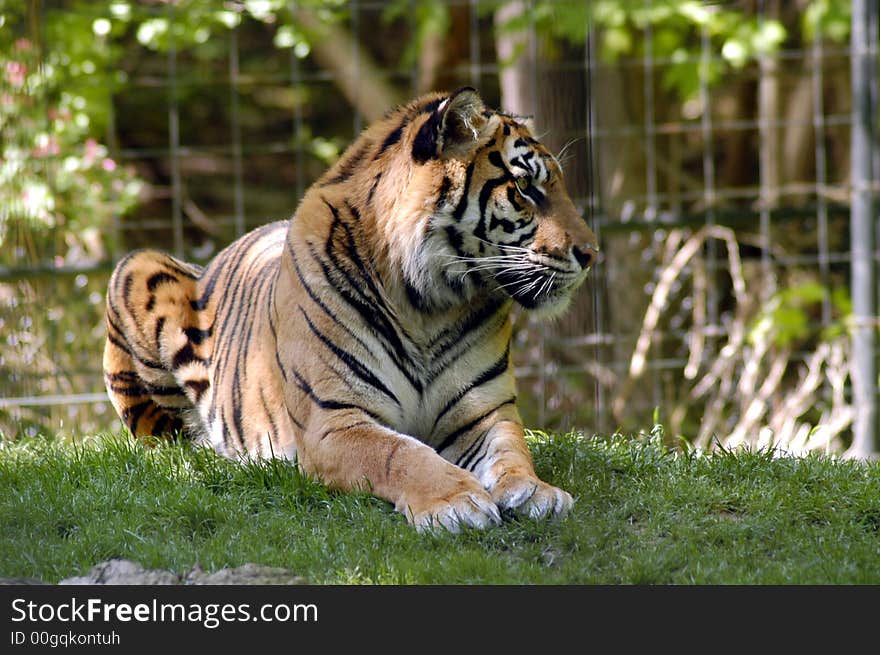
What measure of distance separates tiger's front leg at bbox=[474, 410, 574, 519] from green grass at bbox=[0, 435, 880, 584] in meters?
0.07

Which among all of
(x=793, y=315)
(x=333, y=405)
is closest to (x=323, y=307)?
(x=333, y=405)

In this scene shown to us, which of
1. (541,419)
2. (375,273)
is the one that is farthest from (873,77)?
(375,273)

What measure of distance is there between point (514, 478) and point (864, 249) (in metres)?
4.01

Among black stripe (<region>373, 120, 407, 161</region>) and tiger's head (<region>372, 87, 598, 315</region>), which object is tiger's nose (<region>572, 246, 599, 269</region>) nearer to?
tiger's head (<region>372, 87, 598, 315</region>)

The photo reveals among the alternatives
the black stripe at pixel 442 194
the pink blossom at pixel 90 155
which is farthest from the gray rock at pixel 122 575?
the pink blossom at pixel 90 155

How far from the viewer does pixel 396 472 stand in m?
3.83

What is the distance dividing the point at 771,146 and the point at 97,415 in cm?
564

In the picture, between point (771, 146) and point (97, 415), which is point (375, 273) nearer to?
point (97, 415)

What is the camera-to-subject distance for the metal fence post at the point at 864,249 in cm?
699

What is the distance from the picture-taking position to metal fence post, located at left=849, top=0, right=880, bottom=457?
6.99 meters

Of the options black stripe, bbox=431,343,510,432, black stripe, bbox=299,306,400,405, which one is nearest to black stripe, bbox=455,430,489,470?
black stripe, bbox=431,343,510,432
